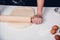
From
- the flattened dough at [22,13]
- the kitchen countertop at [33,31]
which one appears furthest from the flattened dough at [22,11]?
the kitchen countertop at [33,31]

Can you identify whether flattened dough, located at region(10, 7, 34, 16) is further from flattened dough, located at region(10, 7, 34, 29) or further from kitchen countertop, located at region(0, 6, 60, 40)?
kitchen countertop, located at region(0, 6, 60, 40)

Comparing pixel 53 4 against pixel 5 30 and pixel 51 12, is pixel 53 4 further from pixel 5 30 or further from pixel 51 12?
pixel 5 30

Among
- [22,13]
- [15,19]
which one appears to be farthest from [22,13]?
[15,19]

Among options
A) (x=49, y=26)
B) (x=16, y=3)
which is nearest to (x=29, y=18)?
(x=49, y=26)

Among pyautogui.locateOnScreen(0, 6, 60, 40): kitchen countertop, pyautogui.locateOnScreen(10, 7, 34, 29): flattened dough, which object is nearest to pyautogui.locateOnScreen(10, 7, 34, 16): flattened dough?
pyautogui.locateOnScreen(10, 7, 34, 29): flattened dough

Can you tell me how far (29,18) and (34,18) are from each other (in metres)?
0.04

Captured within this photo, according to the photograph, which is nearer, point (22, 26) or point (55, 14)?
point (22, 26)

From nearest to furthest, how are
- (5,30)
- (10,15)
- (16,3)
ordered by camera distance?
(5,30), (10,15), (16,3)

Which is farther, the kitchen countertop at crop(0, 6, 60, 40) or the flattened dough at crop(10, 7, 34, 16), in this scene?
the flattened dough at crop(10, 7, 34, 16)

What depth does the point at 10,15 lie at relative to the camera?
129cm

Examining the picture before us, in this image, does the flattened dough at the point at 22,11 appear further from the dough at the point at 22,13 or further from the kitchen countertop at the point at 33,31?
the kitchen countertop at the point at 33,31

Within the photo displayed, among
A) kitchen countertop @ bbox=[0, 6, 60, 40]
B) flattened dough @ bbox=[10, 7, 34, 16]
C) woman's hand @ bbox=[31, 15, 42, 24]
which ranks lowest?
kitchen countertop @ bbox=[0, 6, 60, 40]

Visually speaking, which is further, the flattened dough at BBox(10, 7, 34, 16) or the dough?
the flattened dough at BBox(10, 7, 34, 16)

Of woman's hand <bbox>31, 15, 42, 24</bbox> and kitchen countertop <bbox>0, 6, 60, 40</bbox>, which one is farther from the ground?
A: woman's hand <bbox>31, 15, 42, 24</bbox>
